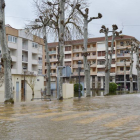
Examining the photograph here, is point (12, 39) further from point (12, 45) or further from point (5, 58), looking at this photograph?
point (5, 58)

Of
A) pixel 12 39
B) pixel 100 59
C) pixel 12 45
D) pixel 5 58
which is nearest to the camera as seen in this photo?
pixel 5 58

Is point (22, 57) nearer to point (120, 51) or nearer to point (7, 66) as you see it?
point (120, 51)

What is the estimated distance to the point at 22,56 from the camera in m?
56.4

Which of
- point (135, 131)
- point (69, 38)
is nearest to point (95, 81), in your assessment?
point (69, 38)

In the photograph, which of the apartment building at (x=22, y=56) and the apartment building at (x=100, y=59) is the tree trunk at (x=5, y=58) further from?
the apartment building at (x=100, y=59)

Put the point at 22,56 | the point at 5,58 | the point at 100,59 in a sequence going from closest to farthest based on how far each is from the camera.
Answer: the point at 5,58
the point at 22,56
the point at 100,59

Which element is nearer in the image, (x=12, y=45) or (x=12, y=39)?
(x=12, y=39)

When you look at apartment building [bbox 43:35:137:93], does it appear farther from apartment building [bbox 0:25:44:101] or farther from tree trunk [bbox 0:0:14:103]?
tree trunk [bbox 0:0:14:103]

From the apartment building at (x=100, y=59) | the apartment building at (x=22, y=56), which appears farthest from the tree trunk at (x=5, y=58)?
the apartment building at (x=100, y=59)

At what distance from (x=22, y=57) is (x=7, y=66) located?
135ft

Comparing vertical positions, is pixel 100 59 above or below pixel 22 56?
above

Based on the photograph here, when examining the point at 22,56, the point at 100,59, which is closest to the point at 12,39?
the point at 22,56

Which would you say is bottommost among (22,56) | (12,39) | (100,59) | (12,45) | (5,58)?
(5,58)

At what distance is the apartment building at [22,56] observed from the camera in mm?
52094
